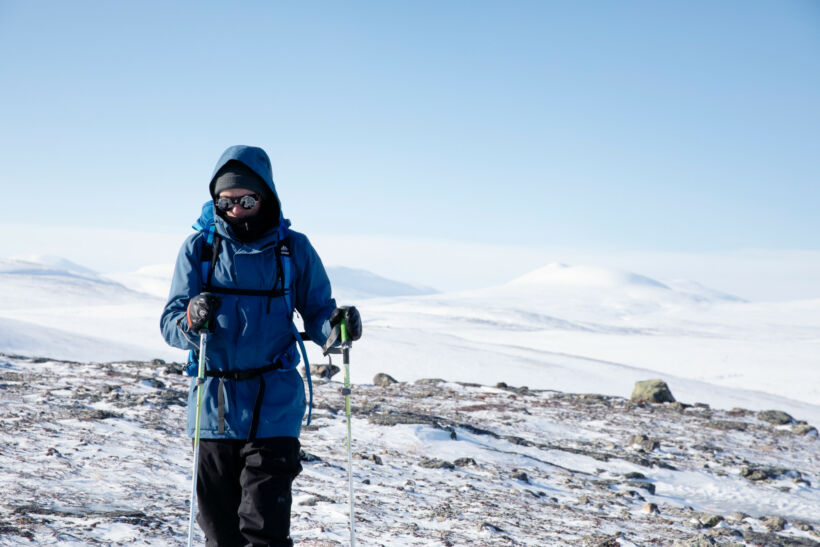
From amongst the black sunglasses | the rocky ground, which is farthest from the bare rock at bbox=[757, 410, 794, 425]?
the black sunglasses

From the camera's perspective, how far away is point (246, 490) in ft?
9.57

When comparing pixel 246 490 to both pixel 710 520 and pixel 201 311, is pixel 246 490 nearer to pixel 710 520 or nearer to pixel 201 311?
pixel 201 311

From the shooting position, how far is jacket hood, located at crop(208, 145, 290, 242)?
3146 mm

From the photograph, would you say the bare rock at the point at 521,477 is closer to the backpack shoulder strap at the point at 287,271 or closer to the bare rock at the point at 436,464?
the bare rock at the point at 436,464

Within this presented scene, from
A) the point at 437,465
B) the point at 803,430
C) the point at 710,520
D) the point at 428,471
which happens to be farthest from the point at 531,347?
the point at 710,520

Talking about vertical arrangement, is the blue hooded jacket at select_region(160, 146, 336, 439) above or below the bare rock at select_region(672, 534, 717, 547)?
above

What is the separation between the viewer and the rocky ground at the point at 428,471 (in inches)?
181

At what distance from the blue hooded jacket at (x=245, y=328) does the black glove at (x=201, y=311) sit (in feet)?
0.32

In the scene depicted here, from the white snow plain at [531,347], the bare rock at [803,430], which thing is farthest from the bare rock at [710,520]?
the white snow plain at [531,347]

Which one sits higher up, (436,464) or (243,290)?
(243,290)

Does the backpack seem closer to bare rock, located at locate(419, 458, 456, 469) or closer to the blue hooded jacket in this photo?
the blue hooded jacket

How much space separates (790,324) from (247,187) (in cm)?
8621

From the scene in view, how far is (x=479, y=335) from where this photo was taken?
154ft

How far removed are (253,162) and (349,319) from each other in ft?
2.85
